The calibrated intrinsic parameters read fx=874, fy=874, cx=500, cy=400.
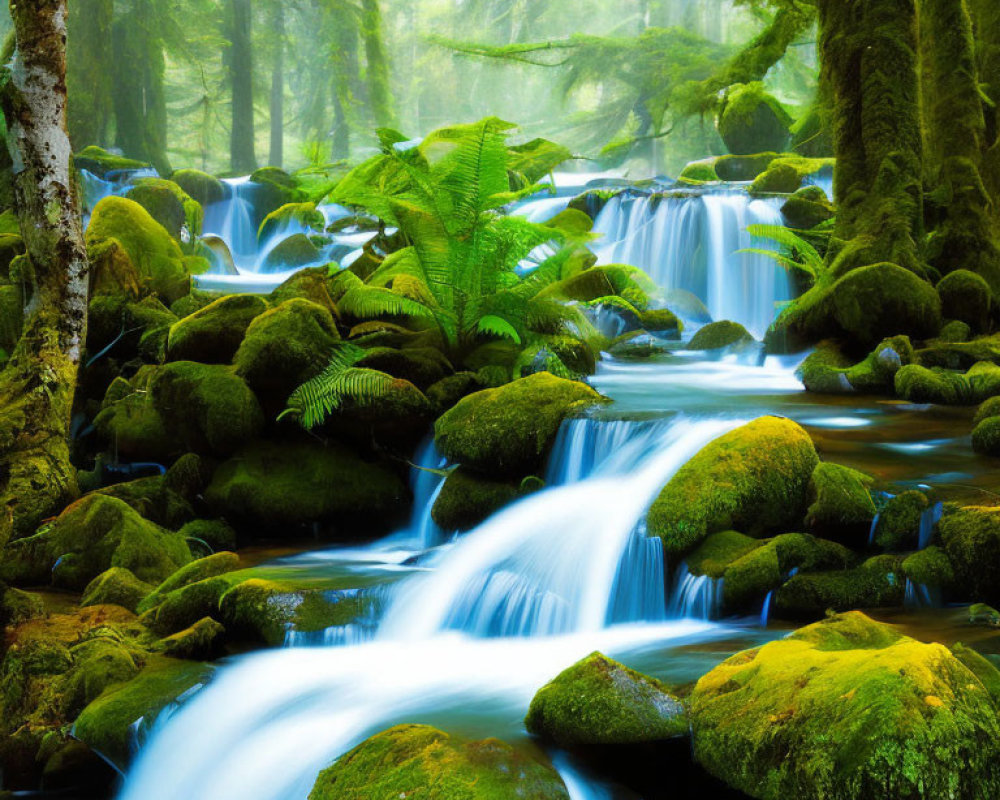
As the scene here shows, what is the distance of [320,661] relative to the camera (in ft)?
13.6

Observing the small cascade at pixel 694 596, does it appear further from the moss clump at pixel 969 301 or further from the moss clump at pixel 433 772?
the moss clump at pixel 969 301

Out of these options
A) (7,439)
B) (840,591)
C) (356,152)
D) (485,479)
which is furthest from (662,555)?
(356,152)

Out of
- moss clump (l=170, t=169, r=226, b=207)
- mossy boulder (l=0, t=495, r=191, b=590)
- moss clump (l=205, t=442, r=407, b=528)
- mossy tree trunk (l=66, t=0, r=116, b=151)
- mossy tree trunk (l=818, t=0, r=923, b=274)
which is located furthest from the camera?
mossy tree trunk (l=66, t=0, r=116, b=151)

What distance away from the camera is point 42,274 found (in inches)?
202

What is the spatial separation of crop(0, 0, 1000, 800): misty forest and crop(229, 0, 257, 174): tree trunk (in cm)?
1435

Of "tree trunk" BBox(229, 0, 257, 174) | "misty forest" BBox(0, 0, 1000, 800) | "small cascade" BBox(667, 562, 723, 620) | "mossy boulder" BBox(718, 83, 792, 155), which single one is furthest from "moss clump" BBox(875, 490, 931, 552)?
"tree trunk" BBox(229, 0, 257, 174)

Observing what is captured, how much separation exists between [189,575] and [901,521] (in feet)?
12.3

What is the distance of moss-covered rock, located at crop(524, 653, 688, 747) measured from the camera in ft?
9.93

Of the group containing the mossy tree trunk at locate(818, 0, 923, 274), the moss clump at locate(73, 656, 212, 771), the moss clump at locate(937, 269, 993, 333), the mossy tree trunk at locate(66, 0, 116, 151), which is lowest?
the moss clump at locate(73, 656, 212, 771)

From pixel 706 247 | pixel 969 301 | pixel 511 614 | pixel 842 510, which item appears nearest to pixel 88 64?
pixel 706 247

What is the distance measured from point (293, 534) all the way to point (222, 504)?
0.54m

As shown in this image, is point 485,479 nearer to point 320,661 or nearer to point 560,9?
point 320,661

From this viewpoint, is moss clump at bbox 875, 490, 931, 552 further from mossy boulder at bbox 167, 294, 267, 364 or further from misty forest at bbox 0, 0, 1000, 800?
mossy boulder at bbox 167, 294, 267, 364

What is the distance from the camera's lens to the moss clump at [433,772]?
264 centimetres
